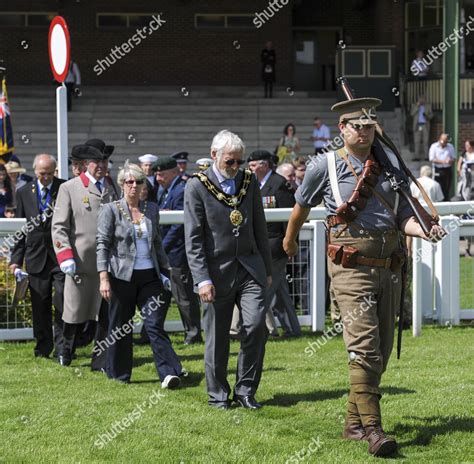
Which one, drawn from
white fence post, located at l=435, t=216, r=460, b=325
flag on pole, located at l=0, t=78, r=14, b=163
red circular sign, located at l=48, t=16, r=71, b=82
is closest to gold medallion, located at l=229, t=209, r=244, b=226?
red circular sign, located at l=48, t=16, r=71, b=82

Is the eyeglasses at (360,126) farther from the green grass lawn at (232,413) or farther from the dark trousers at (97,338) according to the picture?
the dark trousers at (97,338)

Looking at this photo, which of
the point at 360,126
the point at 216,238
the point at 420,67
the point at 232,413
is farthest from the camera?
the point at 420,67

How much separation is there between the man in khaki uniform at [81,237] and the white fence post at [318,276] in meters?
2.73

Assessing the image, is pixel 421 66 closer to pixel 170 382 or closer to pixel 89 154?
pixel 89 154

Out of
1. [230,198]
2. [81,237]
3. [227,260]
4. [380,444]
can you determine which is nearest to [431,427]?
[380,444]

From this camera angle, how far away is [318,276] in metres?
11.9

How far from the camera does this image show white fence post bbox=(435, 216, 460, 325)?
469 inches

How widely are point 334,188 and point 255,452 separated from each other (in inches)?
66.5

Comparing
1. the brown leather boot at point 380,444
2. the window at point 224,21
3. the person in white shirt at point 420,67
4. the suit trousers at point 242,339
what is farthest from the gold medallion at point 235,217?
the window at point 224,21

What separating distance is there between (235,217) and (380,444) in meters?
2.14

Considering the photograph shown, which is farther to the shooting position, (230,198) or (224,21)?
(224,21)

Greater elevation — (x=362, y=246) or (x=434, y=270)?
(x=362, y=246)

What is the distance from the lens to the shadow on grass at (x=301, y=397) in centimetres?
820

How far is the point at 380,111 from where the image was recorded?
104ft
